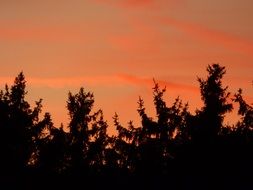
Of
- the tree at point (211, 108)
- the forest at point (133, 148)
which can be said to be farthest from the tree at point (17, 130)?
the tree at point (211, 108)

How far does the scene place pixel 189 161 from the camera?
4266cm

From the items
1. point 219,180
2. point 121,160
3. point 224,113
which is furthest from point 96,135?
point 219,180

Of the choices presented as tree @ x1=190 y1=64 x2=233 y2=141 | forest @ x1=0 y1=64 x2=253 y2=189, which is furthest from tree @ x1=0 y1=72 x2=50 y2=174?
tree @ x1=190 y1=64 x2=233 y2=141

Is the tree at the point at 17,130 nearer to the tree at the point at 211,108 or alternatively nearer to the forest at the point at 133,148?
the forest at the point at 133,148

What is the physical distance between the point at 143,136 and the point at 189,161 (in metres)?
8.87

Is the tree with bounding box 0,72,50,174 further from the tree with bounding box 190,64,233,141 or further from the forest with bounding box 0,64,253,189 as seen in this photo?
the tree with bounding box 190,64,233,141

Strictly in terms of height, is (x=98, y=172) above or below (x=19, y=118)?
below

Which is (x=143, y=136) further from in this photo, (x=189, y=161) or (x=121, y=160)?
(x=189, y=161)

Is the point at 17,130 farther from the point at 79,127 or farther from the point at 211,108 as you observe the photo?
the point at 211,108

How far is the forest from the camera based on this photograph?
41094 mm

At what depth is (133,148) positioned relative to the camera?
168 ft

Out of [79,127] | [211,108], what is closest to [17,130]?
[79,127]

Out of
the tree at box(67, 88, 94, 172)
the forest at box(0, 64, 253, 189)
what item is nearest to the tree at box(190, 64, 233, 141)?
the forest at box(0, 64, 253, 189)

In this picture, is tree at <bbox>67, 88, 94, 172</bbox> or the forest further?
tree at <bbox>67, 88, 94, 172</bbox>
